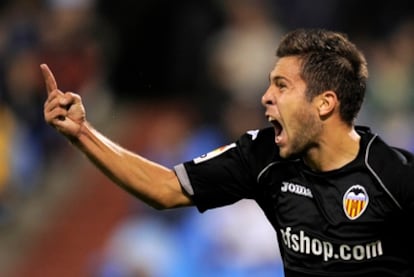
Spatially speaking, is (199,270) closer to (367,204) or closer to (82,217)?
(82,217)

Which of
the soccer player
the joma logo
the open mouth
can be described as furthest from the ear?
the joma logo

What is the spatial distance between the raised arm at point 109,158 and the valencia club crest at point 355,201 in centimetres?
64

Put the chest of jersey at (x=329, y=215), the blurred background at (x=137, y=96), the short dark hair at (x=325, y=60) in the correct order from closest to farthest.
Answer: the chest of jersey at (x=329, y=215) < the short dark hair at (x=325, y=60) < the blurred background at (x=137, y=96)

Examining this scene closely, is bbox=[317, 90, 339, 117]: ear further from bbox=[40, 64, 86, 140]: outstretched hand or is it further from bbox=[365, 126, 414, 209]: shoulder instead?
bbox=[40, 64, 86, 140]: outstretched hand

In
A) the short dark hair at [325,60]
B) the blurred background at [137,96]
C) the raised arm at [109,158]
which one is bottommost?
the raised arm at [109,158]

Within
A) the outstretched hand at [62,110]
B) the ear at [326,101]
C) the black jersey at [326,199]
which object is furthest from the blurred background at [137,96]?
the outstretched hand at [62,110]

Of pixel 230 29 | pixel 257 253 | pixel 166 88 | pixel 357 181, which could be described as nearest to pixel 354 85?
pixel 357 181

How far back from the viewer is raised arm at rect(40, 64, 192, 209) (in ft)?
15.5

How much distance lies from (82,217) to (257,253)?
7.85 feet

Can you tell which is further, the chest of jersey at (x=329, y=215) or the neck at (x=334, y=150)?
the neck at (x=334, y=150)

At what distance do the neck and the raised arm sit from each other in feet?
1.73

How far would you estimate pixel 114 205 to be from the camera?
9398mm

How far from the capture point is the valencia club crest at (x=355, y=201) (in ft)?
15.5

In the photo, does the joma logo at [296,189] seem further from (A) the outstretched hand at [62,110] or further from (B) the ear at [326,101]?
(A) the outstretched hand at [62,110]
